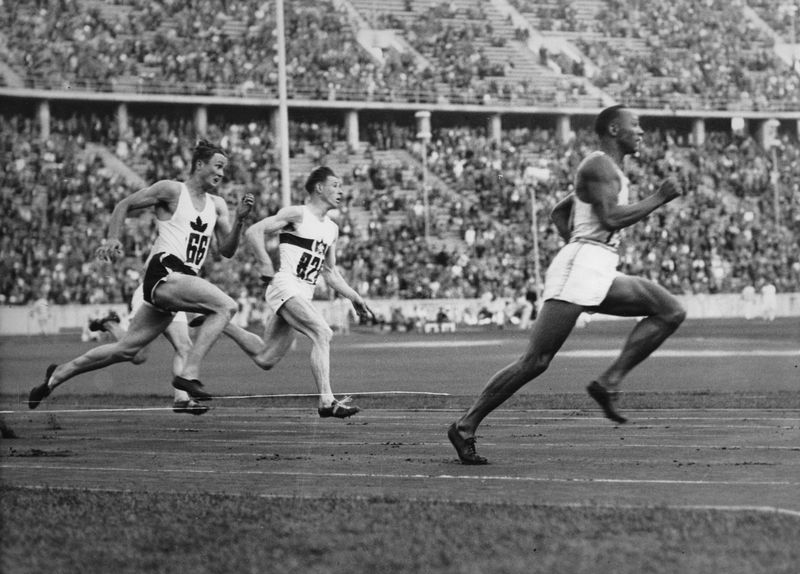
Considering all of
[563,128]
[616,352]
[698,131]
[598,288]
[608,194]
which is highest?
[608,194]

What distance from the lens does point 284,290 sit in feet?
43.8

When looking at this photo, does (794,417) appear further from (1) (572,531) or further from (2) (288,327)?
(1) (572,531)

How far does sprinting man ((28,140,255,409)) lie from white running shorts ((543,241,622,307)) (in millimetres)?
3332

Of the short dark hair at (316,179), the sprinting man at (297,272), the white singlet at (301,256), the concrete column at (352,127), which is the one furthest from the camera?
the concrete column at (352,127)

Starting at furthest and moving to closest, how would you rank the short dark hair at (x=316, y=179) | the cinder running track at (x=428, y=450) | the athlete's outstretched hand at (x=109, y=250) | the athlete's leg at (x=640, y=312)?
the short dark hair at (x=316, y=179) → the athlete's outstretched hand at (x=109, y=250) → the athlete's leg at (x=640, y=312) → the cinder running track at (x=428, y=450)

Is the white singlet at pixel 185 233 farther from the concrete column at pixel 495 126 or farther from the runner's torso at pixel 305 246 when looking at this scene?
the concrete column at pixel 495 126

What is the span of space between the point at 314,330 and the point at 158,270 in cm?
154

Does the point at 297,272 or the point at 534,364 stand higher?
the point at 534,364

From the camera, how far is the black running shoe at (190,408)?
13805 millimetres

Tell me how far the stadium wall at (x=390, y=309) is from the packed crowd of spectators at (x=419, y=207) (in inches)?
13.3

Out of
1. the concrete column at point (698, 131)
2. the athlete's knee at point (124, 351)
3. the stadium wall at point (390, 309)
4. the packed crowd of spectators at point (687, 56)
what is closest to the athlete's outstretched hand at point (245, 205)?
the athlete's knee at point (124, 351)

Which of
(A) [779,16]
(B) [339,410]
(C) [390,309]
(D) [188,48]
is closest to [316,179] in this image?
(B) [339,410]

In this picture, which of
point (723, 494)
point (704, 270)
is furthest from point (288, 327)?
point (704, 270)

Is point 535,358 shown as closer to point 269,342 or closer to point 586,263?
point 586,263
